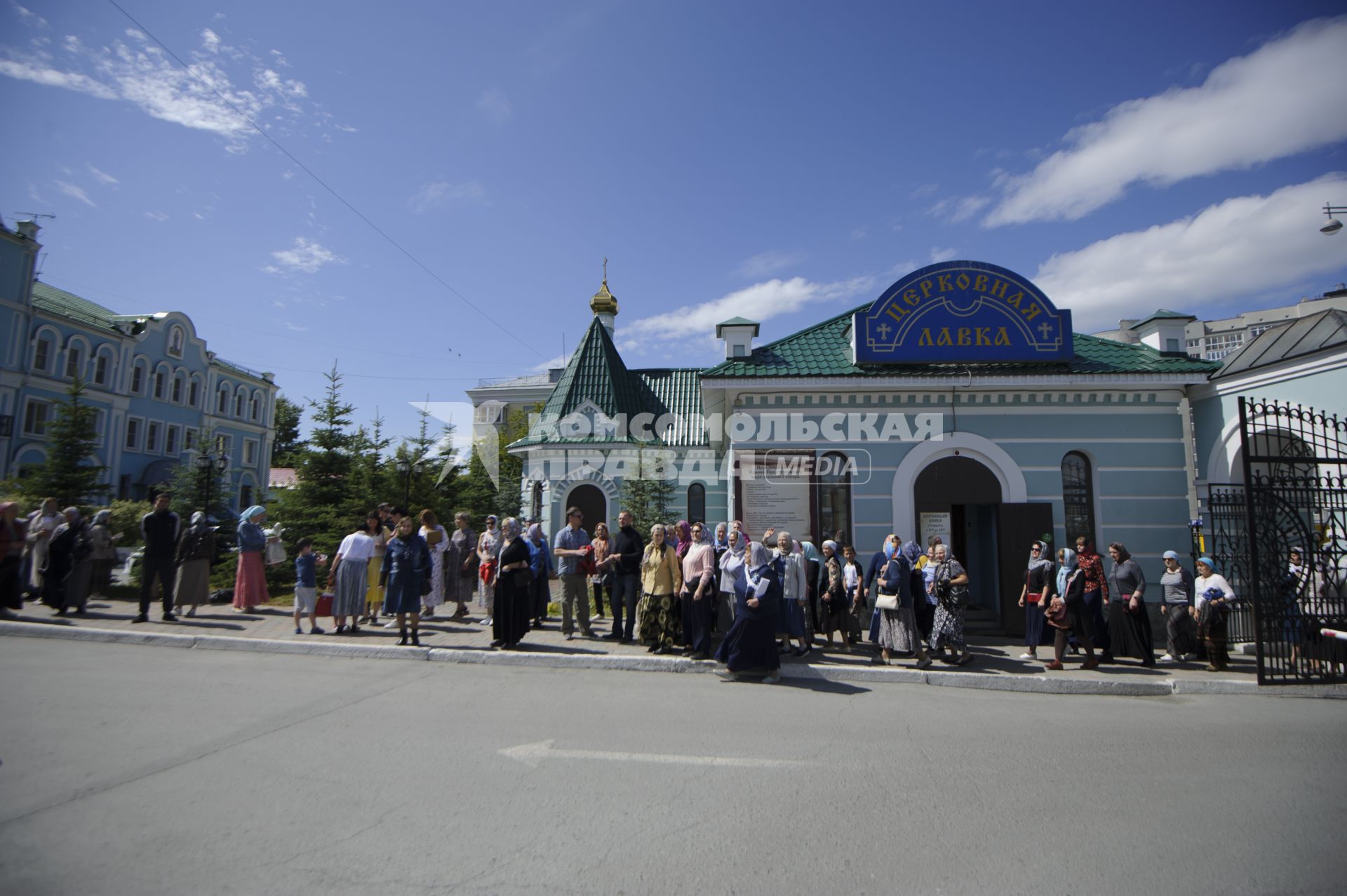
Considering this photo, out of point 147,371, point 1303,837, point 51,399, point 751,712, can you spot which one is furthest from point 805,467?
point 147,371

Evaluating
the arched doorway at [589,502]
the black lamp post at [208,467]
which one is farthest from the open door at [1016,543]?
the black lamp post at [208,467]

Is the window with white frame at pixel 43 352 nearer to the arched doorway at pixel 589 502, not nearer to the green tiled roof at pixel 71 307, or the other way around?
the green tiled roof at pixel 71 307

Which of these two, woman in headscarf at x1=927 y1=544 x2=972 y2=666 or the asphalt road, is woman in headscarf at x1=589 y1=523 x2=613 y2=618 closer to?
the asphalt road

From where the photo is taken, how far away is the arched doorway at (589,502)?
21828 millimetres

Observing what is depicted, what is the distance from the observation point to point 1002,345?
1270 cm

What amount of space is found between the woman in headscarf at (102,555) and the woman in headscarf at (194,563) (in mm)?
1899

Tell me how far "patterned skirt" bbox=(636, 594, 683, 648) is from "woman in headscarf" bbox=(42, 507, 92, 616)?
31.2ft

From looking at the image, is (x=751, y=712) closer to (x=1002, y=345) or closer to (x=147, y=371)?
(x=1002, y=345)

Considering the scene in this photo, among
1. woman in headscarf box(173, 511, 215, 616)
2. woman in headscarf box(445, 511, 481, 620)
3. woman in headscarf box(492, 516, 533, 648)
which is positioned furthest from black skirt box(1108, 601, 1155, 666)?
woman in headscarf box(173, 511, 215, 616)

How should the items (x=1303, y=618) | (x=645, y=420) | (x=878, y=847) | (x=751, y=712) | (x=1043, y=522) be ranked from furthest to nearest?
(x=645, y=420)
(x=1043, y=522)
(x=1303, y=618)
(x=751, y=712)
(x=878, y=847)

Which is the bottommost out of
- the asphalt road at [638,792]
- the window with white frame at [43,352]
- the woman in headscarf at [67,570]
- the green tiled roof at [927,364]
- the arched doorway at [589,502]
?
the asphalt road at [638,792]

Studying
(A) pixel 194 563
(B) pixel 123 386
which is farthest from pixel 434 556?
(B) pixel 123 386

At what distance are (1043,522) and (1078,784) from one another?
8098 millimetres

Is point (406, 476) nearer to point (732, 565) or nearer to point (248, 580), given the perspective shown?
point (248, 580)
